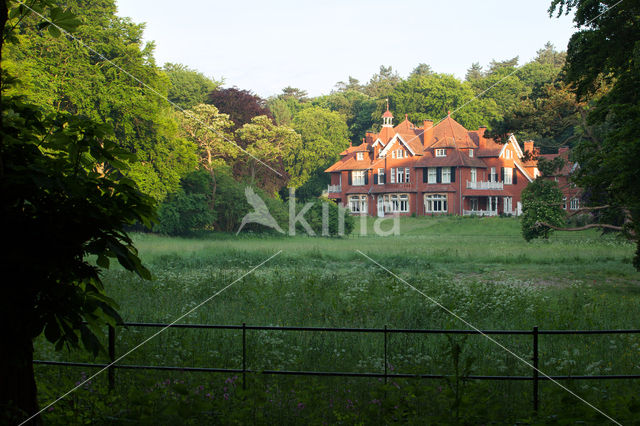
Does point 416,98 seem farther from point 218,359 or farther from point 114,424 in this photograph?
point 114,424

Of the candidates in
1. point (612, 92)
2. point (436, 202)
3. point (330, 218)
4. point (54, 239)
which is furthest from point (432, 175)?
point (54, 239)

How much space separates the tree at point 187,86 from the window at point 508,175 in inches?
848

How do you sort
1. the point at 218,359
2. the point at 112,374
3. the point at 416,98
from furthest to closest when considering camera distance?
the point at 416,98 → the point at 218,359 → the point at 112,374

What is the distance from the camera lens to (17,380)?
5348 millimetres

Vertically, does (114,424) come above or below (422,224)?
below

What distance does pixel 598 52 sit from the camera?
672 inches

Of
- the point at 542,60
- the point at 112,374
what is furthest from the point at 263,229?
the point at 542,60

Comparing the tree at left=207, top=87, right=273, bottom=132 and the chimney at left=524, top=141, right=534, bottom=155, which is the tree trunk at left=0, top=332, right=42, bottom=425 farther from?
the tree at left=207, top=87, right=273, bottom=132

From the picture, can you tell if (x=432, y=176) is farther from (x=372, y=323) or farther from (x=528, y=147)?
(x=372, y=323)

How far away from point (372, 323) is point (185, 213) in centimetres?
2000

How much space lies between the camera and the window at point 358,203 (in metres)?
28.1

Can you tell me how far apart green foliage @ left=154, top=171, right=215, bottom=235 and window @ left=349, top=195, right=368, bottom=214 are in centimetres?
748

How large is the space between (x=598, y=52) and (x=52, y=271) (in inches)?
662

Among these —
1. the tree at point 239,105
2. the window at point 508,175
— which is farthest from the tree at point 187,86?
the window at point 508,175
